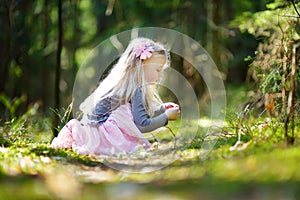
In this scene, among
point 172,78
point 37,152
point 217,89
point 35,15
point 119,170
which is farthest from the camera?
point 172,78

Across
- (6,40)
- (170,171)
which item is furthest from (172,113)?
(6,40)

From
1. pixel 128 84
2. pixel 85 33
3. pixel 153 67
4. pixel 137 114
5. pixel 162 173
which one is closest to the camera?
pixel 162 173

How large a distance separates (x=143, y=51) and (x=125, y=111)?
0.64 metres

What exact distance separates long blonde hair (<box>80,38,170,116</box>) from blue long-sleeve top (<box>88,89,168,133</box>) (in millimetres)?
44

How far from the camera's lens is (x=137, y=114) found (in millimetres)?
5195

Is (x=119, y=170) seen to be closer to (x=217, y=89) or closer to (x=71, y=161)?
(x=71, y=161)

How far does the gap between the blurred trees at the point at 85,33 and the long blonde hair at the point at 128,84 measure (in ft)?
17.4

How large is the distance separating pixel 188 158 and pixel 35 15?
10489 mm

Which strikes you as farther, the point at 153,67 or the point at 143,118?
the point at 153,67

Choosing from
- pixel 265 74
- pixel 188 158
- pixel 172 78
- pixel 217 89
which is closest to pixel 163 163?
pixel 188 158

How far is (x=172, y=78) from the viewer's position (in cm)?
1630

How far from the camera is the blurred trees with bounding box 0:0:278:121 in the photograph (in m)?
12.4

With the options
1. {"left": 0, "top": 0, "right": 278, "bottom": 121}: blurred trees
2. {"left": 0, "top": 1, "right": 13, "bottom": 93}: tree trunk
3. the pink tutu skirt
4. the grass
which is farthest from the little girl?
{"left": 0, "top": 0, "right": 278, "bottom": 121}: blurred trees

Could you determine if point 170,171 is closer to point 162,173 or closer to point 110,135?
point 162,173
